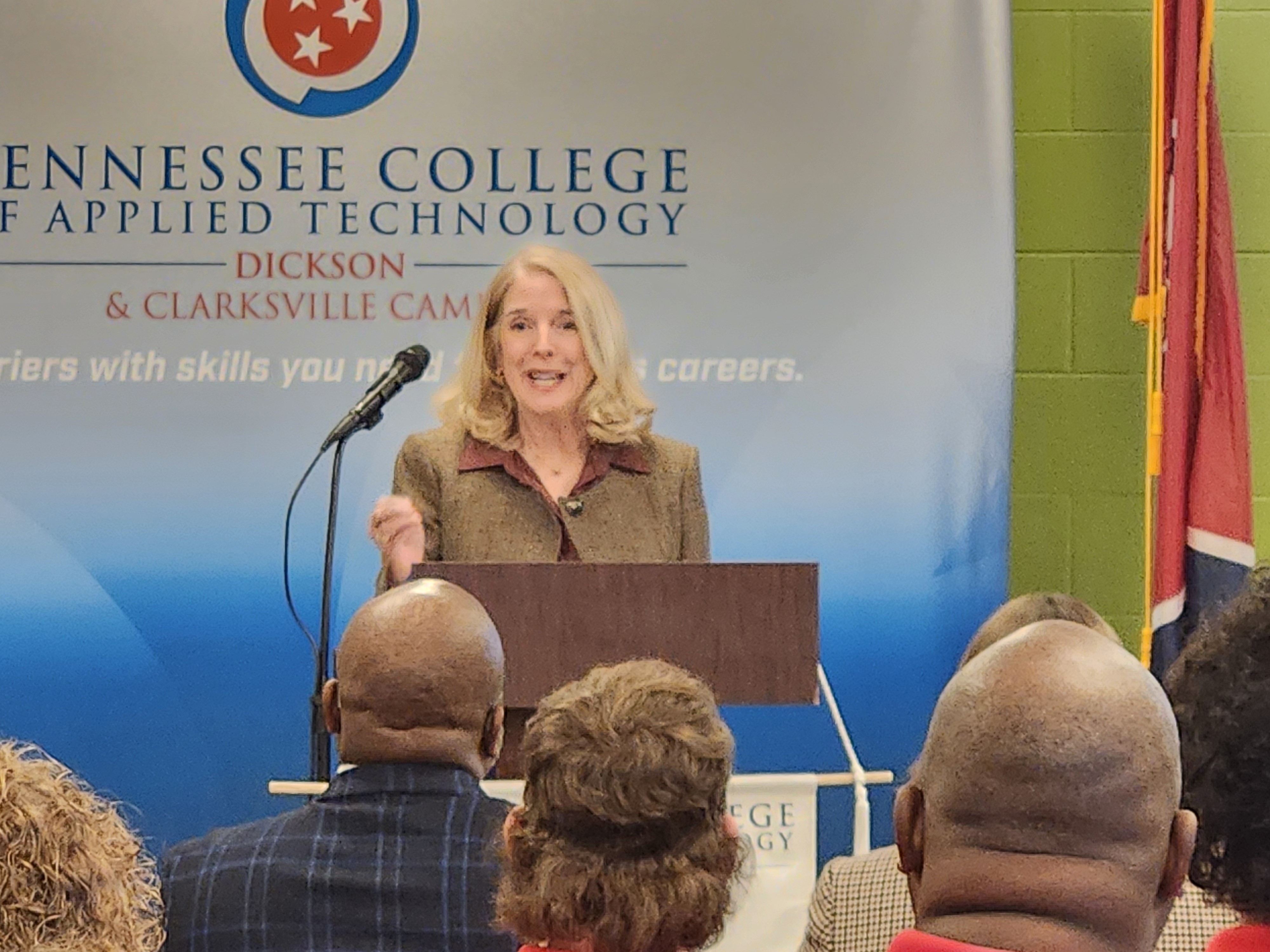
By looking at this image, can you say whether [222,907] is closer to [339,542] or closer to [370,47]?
[339,542]

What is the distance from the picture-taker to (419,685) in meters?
2.37

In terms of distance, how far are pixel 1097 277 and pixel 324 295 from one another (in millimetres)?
1970

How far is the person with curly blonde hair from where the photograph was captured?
12.6 feet

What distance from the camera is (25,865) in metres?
1.28

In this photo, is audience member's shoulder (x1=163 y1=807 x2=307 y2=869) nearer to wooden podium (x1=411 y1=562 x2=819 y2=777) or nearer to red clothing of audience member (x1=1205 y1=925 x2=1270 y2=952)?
wooden podium (x1=411 y1=562 x2=819 y2=777)

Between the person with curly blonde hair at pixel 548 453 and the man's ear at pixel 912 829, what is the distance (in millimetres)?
2353

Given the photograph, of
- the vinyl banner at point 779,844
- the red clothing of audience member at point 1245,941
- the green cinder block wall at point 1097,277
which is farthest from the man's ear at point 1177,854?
the green cinder block wall at point 1097,277

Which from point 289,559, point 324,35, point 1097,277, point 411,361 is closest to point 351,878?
point 411,361

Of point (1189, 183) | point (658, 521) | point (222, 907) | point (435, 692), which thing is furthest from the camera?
point (1189, 183)

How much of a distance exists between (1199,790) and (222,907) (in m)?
1.18

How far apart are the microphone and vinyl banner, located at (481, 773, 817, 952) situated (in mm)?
1077

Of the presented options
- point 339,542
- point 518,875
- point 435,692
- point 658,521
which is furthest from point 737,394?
point 518,875

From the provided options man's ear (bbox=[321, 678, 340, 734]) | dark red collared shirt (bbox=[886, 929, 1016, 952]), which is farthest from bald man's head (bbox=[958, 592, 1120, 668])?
dark red collared shirt (bbox=[886, 929, 1016, 952])

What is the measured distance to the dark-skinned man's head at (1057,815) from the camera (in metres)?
1.27
